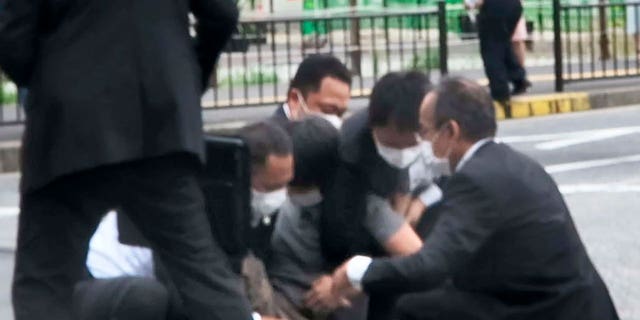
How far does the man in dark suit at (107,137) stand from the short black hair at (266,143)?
550 millimetres

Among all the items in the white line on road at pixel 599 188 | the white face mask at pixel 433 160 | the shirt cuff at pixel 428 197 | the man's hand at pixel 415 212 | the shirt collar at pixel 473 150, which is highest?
the shirt collar at pixel 473 150

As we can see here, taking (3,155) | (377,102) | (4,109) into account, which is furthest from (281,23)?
(377,102)

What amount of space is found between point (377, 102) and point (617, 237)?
14.0 feet

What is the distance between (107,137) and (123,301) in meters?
0.50

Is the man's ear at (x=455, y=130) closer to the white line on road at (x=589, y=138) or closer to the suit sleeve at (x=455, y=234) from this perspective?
the suit sleeve at (x=455, y=234)

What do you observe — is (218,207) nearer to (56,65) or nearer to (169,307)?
(169,307)

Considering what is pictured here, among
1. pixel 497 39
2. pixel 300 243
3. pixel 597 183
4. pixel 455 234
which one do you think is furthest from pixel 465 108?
pixel 497 39

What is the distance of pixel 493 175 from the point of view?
16.5 ft

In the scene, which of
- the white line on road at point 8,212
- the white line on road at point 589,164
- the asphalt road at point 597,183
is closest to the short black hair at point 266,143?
the asphalt road at point 597,183

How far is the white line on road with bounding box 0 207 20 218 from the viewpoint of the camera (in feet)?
37.5

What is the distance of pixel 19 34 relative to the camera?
181 inches

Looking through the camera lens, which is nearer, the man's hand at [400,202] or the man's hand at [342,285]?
the man's hand at [342,285]

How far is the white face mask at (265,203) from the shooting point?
18.3ft

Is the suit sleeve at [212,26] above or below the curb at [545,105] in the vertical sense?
above
